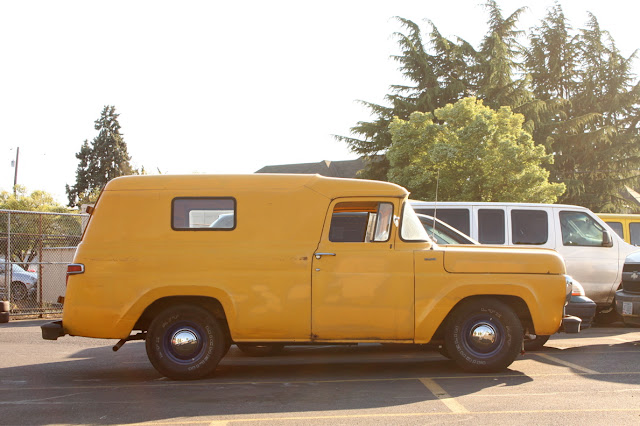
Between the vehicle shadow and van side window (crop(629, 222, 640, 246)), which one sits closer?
the vehicle shadow

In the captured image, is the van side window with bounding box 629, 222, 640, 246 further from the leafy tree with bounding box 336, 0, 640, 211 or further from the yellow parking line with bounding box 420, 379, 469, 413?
the leafy tree with bounding box 336, 0, 640, 211

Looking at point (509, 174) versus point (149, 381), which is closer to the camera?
point (149, 381)

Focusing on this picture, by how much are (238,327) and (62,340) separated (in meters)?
5.71

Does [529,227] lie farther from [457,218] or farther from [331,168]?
[331,168]

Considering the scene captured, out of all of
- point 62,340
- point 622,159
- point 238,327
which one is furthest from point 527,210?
point 622,159

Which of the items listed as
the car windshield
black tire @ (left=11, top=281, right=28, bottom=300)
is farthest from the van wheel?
black tire @ (left=11, top=281, right=28, bottom=300)

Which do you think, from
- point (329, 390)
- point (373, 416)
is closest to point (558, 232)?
point (329, 390)

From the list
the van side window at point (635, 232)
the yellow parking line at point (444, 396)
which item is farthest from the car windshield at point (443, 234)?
the van side window at point (635, 232)

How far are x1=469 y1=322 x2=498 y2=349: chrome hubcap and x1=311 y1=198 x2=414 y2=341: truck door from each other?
753 millimetres

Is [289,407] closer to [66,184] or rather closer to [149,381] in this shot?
[149,381]

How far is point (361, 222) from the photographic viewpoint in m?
7.92

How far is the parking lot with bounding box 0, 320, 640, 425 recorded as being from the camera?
5957 mm

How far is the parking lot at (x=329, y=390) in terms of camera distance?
5.96m

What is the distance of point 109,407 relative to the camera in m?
6.37
